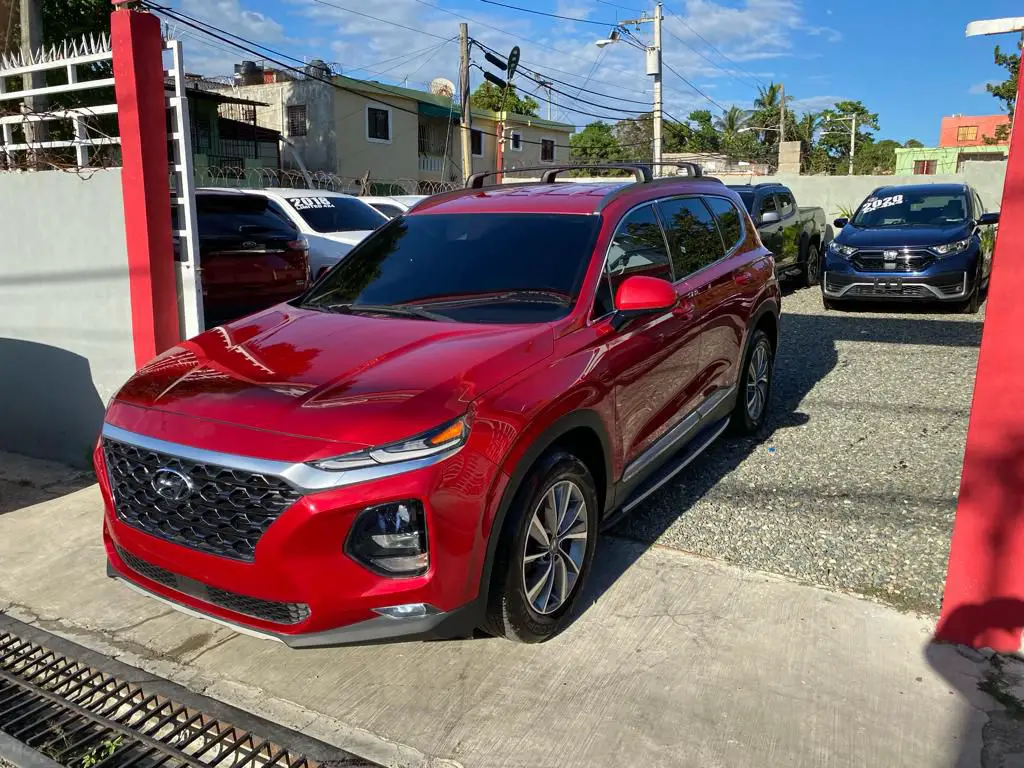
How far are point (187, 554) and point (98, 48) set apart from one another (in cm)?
411

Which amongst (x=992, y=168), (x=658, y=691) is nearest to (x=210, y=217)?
(x=658, y=691)

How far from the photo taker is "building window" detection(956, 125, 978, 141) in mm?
57906

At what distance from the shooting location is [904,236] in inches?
428

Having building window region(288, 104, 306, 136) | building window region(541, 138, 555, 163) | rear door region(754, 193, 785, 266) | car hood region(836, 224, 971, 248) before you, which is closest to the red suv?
car hood region(836, 224, 971, 248)

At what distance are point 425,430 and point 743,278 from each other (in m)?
3.42

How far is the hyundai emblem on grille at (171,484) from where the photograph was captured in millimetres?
2889

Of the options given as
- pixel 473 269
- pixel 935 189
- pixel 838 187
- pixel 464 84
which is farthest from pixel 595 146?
pixel 473 269

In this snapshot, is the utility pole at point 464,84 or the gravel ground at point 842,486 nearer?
the gravel ground at point 842,486

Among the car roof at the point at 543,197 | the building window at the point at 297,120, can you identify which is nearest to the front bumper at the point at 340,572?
the car roof at the point at 543,197

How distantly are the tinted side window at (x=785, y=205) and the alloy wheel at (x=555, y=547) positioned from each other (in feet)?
35.1

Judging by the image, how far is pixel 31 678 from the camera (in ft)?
11.3

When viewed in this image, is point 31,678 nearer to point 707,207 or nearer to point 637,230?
point 637,230

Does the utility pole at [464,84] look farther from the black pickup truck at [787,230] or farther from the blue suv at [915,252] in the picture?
the blue suv at [915,252]

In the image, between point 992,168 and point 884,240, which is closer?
point 884,240
